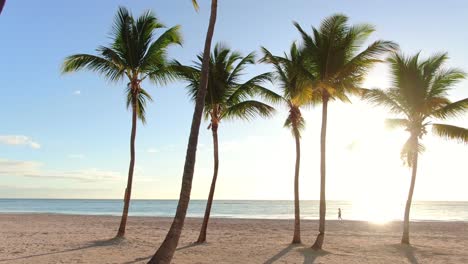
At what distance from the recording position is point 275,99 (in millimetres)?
18641

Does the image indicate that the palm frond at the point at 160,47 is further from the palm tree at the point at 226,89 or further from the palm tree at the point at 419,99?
the palm tree at the point at 419,99

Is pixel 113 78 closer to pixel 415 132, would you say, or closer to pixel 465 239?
pixel 415 132

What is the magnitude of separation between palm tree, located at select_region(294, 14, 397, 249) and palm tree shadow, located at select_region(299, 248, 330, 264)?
0.68 m

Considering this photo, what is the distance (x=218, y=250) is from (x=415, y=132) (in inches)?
381

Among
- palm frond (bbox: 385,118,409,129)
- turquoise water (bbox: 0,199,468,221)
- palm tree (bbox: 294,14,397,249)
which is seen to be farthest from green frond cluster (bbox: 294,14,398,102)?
turquoise water (bbox: 0,199,468,221)

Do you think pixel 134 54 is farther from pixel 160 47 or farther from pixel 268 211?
pixel 268 211

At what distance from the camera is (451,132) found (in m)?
18.2

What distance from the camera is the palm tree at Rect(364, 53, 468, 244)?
17.7 meters

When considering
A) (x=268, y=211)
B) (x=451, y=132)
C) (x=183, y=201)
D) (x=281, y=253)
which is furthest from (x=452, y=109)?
(x=268, y=211)

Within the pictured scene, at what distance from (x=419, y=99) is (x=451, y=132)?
2.11 m

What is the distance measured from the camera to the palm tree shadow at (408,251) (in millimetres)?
14008

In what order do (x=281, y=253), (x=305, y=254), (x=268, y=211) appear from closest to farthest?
(x=305, y=254)
(x=281, y=253)
(x=268, y=211)

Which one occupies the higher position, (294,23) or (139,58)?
(294,23)

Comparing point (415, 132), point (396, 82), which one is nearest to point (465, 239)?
point (415, 132)
